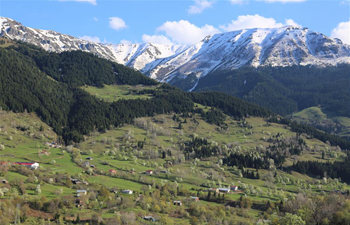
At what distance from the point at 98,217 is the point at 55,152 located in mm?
73125

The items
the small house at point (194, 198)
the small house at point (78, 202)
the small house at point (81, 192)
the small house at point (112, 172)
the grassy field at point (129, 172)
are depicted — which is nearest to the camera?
the small house at point (78, 202)

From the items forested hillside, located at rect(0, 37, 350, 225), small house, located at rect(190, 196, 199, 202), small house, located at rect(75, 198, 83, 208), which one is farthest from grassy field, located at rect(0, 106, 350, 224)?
small house, located at rect(75, 198, 83, 208)

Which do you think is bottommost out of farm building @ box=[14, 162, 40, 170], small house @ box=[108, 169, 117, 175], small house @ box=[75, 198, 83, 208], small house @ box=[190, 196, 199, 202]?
small house @ box=[75, 198, 83, 208]

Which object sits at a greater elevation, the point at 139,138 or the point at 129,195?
the point at 139,138

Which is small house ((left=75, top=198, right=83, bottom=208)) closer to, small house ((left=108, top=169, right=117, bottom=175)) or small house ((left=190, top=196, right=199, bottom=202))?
small house ((left=108, top=169, right=117, bottom=175))

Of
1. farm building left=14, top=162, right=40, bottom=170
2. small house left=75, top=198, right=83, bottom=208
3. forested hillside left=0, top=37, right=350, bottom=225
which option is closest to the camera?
forested hillside left=0, top=37, right=350, bottom=225

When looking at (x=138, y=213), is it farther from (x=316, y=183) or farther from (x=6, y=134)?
(x=316, y=183)

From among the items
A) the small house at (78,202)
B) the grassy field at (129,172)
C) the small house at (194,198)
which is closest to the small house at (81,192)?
the grassy field at (129,172)

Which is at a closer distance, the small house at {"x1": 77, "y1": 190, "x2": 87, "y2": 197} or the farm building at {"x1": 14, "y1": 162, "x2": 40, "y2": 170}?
the small house at {"x1": 77, "y1": 190, "x2": 87, "y2": 197}

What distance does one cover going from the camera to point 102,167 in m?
141

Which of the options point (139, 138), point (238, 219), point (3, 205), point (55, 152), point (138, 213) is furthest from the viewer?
point (139, 138)

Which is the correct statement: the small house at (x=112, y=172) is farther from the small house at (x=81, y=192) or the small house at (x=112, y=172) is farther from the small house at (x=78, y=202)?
the small house at (x=78, y=202)

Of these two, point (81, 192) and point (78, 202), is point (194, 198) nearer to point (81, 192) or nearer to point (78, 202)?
point (81, 192)

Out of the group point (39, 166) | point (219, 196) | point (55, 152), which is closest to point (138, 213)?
point (219, 196)
